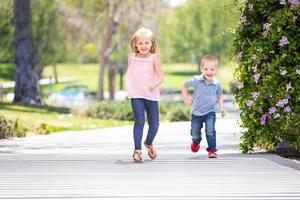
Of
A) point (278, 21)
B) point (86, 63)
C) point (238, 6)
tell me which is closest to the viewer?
point (278, 21)

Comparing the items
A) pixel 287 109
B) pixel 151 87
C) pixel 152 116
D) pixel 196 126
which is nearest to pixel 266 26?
pixel 287 109

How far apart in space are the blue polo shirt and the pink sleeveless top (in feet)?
2.71

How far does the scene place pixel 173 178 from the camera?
1048 centimetres

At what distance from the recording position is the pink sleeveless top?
12508mm

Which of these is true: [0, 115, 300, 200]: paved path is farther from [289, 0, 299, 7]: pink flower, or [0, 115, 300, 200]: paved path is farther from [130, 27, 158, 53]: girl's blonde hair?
[289, 0, 299, 7]: pink flower

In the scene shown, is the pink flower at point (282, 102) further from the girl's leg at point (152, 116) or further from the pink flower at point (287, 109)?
the girl's leg at point (152, 116)

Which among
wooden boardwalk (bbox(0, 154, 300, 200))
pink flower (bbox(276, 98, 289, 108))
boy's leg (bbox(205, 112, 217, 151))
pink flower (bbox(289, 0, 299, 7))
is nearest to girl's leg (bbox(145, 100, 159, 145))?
wooden boardwalk (bbox(0, 154, 300, 200))

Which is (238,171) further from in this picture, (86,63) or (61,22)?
(86,63)

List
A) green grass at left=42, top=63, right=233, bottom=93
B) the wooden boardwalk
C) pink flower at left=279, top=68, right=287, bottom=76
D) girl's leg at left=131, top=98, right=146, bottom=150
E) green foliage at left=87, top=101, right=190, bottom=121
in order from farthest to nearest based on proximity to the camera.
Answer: green grass at left=42, top=63, right=233, bottom=93 < green foliage at left=87, top=101, right=190, bottom=121 < pink flower at left=279, top=68, right=287, bottom=76 < girl's leg at left=131, top=98, right=146, bottom=150 < the wooden boardwalk

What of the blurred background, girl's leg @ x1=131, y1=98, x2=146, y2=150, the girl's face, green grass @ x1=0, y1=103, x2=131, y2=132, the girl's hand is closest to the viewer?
the girl's face

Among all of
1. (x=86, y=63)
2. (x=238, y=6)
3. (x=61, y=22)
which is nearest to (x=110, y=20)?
(x=61, y=22)

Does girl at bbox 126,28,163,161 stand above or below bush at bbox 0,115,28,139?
above

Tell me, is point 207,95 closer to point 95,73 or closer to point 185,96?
point 185,96

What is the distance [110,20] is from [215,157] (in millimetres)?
39048
